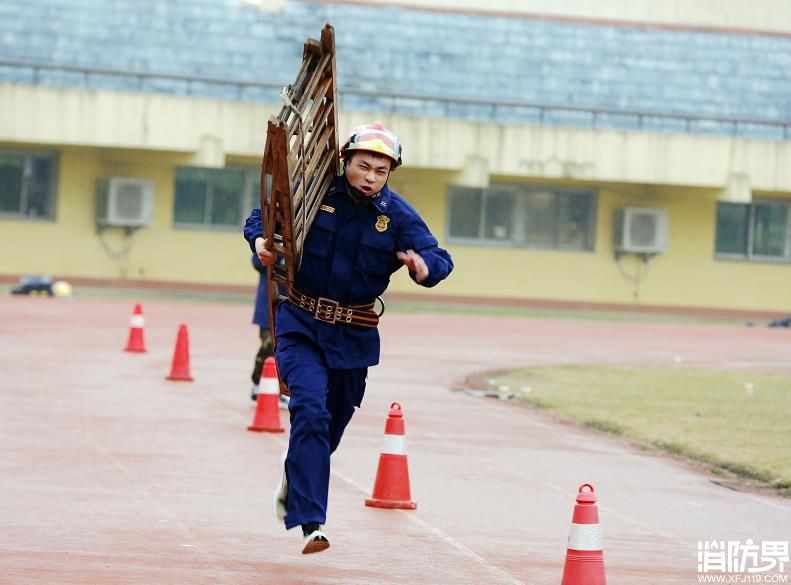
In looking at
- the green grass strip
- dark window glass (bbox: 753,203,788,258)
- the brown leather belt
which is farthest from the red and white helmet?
dark window glass (bbox: 753,203,788,258)

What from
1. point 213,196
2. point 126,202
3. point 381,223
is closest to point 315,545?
point 381,223

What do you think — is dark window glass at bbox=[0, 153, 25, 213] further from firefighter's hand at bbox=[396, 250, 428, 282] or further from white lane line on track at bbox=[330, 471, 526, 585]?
firefighter's hand at bbox=[396, 250, 428, 282]

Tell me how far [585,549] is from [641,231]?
33680 millimetres

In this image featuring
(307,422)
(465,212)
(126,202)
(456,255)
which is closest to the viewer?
(307,422)

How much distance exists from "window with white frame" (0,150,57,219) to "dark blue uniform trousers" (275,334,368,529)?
30.4 metres

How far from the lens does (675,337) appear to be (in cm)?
3338

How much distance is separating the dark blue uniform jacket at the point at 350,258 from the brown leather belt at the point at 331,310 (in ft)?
0.08

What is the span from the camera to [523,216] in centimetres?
4119

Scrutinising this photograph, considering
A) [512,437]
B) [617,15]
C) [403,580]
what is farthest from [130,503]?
[617,15]

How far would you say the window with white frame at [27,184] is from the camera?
1490 inches

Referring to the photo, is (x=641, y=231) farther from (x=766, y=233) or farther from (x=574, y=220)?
(x=766, y=233)

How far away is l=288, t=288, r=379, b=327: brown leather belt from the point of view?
843 cm

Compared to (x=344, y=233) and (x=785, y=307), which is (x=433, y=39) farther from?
(x=344, y=233)

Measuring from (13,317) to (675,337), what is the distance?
13.2 m
